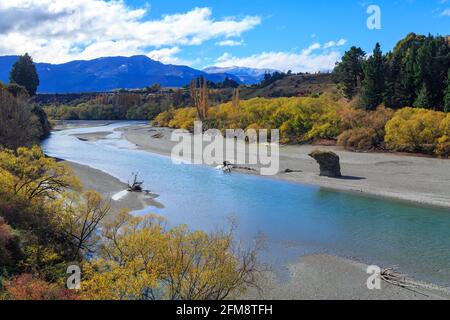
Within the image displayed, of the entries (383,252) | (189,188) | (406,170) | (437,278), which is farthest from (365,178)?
(437,278)

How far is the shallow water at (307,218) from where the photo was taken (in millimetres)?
24953

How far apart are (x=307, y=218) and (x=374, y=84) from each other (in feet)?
143

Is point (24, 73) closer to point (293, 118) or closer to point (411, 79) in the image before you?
point (293, 118)

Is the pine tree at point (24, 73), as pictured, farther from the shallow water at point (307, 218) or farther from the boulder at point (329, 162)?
the boulder at point (329, 162)

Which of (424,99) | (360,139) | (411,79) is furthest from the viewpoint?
(411,79)

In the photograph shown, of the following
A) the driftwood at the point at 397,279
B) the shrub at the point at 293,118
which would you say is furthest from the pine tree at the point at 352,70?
the driftwood at the point at 397,279

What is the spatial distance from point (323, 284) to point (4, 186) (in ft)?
55.2

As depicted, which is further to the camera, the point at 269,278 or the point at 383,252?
the point at 383,252

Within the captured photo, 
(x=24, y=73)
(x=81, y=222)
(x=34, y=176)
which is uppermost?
(x=24, y=73)

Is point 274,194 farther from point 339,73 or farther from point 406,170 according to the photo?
point 339,73

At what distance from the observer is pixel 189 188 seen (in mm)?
44219

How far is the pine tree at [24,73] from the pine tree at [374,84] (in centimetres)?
8881

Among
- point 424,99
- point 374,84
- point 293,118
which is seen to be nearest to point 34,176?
point 424,99

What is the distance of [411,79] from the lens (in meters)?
67.1
